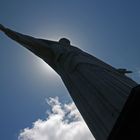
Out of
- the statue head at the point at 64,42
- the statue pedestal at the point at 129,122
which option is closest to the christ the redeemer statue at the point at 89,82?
the statue head at the point at 64,42

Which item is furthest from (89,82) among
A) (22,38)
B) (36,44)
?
(22,38)

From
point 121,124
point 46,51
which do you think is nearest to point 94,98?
point 121,124

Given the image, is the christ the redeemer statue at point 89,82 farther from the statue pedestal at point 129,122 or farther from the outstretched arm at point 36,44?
the statue pedestal at point 129,122

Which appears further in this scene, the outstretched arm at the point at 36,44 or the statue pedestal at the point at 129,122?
the outstretched arm at the point at 36,44

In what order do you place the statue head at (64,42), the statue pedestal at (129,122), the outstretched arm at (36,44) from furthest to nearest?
1. the statue head at (64,42)
2. the outstretched arm at (36,44)
3. the statue pedestal at (129,122)

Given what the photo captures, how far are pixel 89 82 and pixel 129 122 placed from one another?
19.7 ft

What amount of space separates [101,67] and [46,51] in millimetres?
4702

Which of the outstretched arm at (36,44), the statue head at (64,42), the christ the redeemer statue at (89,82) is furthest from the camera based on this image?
the statue head at (64,42)

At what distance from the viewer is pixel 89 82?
12.4 m

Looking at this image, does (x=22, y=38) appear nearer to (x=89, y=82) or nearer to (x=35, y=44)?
(x=35, y=44)

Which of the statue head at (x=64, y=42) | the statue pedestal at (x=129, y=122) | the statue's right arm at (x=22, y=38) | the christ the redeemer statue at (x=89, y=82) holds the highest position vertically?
the statue's right arm at (x=22, y=38)

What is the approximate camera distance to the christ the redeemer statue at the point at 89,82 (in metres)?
10.4

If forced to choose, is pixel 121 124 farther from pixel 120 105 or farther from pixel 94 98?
pixel 94 98

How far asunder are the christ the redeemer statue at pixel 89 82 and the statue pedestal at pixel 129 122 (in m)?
0.24
